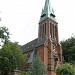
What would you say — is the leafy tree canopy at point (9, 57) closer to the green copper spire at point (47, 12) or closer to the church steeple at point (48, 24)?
the church steeple at point (48, 24)

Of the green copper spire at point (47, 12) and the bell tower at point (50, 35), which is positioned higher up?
the green copper spire at point (47, 12)

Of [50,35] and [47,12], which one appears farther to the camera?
[47,12]

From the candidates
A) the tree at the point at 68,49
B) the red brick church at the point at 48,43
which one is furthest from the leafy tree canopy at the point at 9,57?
the tree at the point at 68,49

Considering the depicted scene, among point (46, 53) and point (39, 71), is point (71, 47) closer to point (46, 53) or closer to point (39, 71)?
point (46, 53)

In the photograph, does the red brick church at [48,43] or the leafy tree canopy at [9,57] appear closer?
the leafy tree canopy at [9,57]

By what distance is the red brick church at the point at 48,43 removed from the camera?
56.6 meters

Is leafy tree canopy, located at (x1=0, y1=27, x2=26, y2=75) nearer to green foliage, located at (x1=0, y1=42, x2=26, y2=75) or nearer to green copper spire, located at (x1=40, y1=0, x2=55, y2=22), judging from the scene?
green foliage, located at (x1=0, y1=42, x2=26, y2=75)

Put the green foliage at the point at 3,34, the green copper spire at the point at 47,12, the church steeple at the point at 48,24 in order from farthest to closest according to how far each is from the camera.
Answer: the green copper spire at the point at 47,12
the church steeple at the point at 48,24
the green foliage at the point at 3,34

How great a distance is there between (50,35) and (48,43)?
2884 millimetres

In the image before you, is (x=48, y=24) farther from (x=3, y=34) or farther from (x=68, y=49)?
(x=3, y=34)

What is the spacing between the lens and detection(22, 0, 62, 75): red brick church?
2228 inches

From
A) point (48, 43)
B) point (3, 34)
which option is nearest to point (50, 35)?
point (48, 43)

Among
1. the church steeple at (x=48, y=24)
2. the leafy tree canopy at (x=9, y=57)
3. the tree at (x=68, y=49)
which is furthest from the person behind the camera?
the tree at (x=68, y=49)

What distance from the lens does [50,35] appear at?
60250mm
